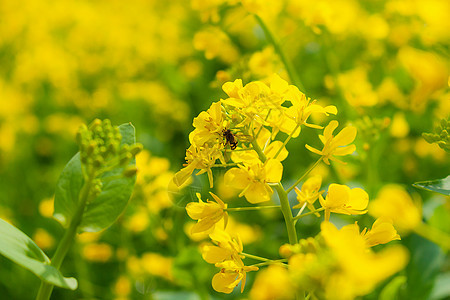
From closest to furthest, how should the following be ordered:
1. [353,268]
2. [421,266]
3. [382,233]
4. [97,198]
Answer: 1. [353,268]
2. [382,233]
3. [97,198]
4. [421,266]

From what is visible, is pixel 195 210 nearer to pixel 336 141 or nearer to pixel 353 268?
pixel 336 141

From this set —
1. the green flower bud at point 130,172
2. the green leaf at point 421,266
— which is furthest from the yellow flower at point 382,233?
the green leaf at point 421,266

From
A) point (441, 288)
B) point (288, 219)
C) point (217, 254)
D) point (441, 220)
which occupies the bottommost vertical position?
point (441, 288)

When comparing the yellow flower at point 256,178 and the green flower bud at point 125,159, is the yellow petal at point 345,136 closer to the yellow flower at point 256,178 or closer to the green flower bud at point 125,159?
the yellow flower at point 256,178

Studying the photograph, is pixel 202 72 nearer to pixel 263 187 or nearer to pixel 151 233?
pixel 151 233

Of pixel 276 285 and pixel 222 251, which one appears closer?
pixel 276 285

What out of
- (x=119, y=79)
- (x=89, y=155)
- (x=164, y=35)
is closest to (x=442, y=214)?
(x=89, y=155)

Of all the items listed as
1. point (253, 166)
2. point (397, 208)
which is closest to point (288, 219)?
point (253, 166)
